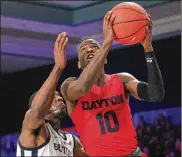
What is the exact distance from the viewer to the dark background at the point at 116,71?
7.83 meters

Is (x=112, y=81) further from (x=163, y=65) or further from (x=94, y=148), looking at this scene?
(x=163, y=65)

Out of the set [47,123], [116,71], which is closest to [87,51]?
[47,123]

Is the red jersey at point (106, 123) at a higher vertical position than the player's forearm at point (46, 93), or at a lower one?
lower

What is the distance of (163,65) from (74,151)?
4275 mm

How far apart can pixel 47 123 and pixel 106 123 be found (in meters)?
0.37

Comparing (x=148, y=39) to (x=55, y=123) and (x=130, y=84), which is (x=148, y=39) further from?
(x=55, y=123)

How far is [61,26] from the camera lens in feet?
27.8

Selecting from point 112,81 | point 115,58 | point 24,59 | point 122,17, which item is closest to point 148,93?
point 112,81

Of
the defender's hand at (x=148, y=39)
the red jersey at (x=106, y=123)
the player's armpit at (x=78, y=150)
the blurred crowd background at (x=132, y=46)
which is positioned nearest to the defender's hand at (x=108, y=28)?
the defender's hand at (x=148, y=39)

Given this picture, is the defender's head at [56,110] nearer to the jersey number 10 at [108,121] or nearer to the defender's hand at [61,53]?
the jersey number 10 at [108,121]

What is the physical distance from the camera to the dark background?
7.83 meters

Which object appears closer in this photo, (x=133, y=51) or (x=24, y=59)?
(x=133, y=51)

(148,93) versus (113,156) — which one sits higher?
(148,93)

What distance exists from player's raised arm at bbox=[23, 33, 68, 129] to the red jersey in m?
0.58
